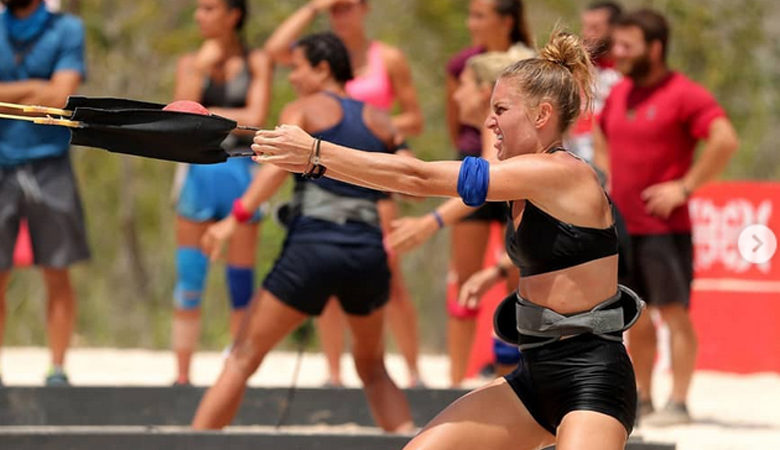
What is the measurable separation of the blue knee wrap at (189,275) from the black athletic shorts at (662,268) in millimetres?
2442

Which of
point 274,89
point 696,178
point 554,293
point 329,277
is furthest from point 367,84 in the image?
point 274,89

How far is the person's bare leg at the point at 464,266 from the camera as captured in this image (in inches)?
329

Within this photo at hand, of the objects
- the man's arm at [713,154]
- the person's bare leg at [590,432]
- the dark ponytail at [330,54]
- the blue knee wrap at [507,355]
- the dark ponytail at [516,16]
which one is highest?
the dark ponytail at [516,16]

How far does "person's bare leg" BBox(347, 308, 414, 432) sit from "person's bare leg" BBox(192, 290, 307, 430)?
34cm

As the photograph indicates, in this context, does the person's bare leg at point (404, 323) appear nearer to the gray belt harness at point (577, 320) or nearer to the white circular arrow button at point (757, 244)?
the white circular arrow button at point (757, 244)

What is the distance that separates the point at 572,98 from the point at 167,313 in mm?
13550

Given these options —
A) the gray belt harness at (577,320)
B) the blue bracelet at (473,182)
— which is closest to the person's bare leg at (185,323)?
the gray belt harness at (577,320)

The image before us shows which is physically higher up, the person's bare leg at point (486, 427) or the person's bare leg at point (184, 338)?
the person's bare leg at point (184, 338)

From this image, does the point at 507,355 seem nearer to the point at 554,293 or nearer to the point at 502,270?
the point at 502,270

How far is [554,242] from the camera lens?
4.60 meters

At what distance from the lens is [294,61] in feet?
22.8

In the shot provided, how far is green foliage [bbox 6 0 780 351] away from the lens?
57.6 feet

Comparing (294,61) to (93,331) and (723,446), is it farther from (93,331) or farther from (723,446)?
(93,331)

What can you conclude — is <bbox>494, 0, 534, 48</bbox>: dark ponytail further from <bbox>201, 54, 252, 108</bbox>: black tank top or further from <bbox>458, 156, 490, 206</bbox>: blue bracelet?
<bbox>458, 156, 490, 206</bbox>: blue bracelet
